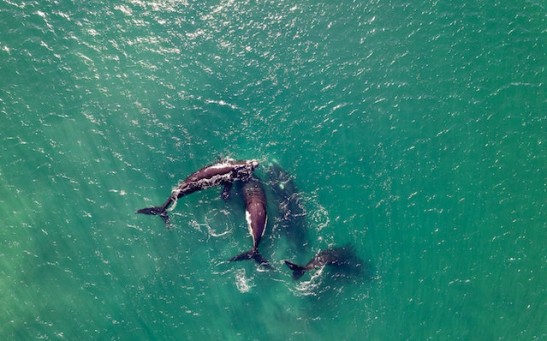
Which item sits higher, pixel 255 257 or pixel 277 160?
pixel 277 160

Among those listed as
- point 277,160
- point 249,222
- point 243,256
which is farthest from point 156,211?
point 277,160

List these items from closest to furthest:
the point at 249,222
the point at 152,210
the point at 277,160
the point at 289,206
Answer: the point at 152,210 → the point at 249,222 → the point at 289,206 → the point at 277,160

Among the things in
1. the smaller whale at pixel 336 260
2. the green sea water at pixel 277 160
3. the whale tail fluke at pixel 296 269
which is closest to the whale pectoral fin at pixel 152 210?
the green sea water at pixel 277 160

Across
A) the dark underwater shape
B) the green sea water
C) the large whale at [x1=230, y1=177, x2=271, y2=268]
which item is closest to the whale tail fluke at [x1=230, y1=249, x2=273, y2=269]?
the large whale at [x1=230, y1=177, x2=271, y2=268]

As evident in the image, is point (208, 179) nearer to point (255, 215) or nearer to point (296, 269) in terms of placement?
point (255, 215)

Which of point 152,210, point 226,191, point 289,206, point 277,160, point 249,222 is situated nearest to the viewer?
point 152,210

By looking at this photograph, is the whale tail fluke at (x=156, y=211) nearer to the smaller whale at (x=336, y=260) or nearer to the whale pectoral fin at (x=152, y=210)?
the whale pectoral fin at (x=152, y=210)

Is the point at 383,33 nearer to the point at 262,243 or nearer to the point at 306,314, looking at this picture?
the point at 262,243
